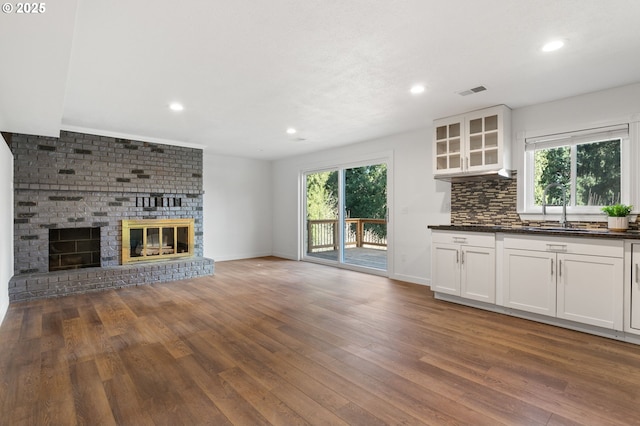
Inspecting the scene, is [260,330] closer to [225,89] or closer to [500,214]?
[225,89]

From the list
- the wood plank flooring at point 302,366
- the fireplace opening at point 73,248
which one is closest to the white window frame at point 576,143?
the wood plank flooring at point 302,366

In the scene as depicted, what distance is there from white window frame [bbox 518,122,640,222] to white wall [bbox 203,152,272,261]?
222 inches

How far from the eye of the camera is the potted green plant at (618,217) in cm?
313

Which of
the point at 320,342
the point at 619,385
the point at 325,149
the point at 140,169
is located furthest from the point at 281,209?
the point at 619,385

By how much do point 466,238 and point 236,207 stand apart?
17.2ft

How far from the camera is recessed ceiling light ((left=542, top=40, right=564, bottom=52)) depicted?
2432 millimetres

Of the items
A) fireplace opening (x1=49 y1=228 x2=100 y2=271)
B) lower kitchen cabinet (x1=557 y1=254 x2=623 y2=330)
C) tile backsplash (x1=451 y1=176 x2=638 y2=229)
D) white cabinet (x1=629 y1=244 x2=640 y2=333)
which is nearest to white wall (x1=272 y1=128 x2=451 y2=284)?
tile backsplash (x1=451 y1=176 x2=638 y2=229)

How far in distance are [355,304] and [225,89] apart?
2.88 meters

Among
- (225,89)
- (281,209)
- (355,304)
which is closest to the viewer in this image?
(225,89)

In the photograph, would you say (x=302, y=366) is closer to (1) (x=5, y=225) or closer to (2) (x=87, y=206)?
(1) (x=5, y=225)

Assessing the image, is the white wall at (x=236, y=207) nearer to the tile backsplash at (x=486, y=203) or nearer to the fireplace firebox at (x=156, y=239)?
the fireplace firebox at (x=156, y=239)

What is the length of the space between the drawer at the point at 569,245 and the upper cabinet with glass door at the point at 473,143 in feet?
2.89

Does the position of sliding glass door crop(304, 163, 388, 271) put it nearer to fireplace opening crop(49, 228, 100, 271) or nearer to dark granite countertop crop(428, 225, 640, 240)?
dark granite countertop crop(428, 225, 640, 240)

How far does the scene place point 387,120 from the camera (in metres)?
4.57
